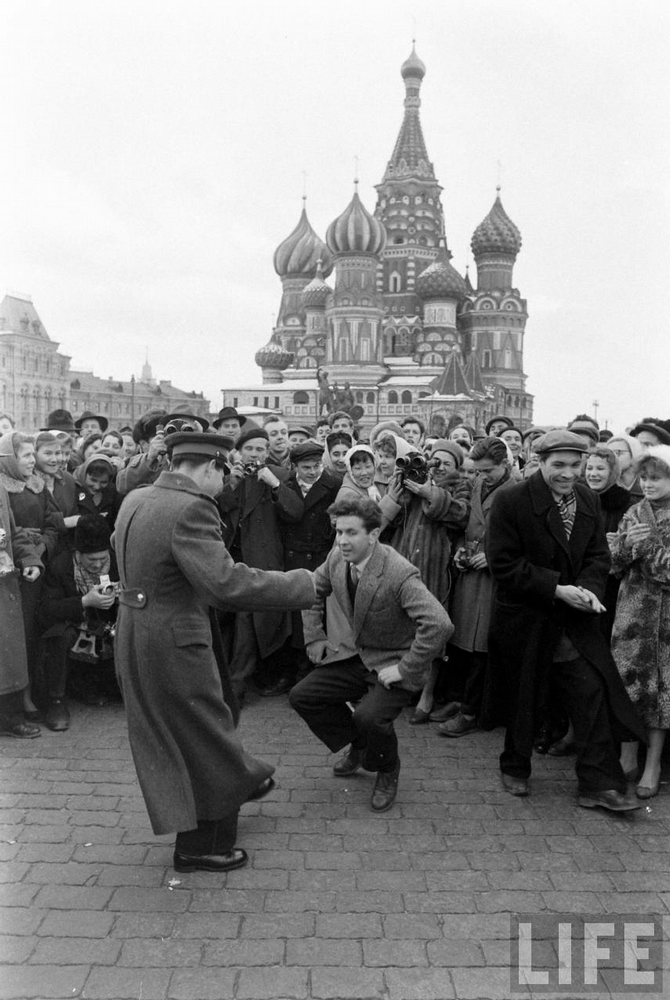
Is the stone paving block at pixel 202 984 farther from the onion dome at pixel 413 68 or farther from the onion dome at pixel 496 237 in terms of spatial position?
the onion dome at pixel 413 68

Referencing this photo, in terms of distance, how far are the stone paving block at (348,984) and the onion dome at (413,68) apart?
207ft

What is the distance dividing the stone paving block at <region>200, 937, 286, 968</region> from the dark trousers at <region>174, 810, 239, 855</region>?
0.51 metres

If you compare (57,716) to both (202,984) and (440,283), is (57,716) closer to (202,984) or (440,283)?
(202,984)

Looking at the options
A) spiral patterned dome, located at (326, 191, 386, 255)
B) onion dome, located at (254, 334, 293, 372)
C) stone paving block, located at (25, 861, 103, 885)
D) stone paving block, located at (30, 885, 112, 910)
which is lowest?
stone paving block, located at (30, 885, 112, 910)

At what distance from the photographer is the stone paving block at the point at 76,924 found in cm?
279

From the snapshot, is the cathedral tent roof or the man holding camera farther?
the cathedral tent roof

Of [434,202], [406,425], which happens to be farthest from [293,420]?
[406,425]

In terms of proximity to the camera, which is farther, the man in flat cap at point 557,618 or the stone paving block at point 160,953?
the man in flat cap at point 557,618

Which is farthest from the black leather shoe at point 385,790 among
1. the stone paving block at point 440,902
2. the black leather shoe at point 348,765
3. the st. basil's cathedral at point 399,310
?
the st. basil's cathedral at point 399,310

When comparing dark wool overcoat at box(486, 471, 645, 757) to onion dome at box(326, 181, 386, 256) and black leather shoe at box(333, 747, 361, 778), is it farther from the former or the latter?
onion dome at box(326, 181, 386, 256)

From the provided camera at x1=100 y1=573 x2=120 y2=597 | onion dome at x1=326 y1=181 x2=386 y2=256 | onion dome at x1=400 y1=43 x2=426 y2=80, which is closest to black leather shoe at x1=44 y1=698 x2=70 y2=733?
camera at x1=100 y1=573 x2=120 y2=597

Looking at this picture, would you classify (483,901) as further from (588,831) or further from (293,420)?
(293,420)

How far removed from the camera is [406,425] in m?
6.97

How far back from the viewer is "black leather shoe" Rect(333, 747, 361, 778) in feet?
13.7
